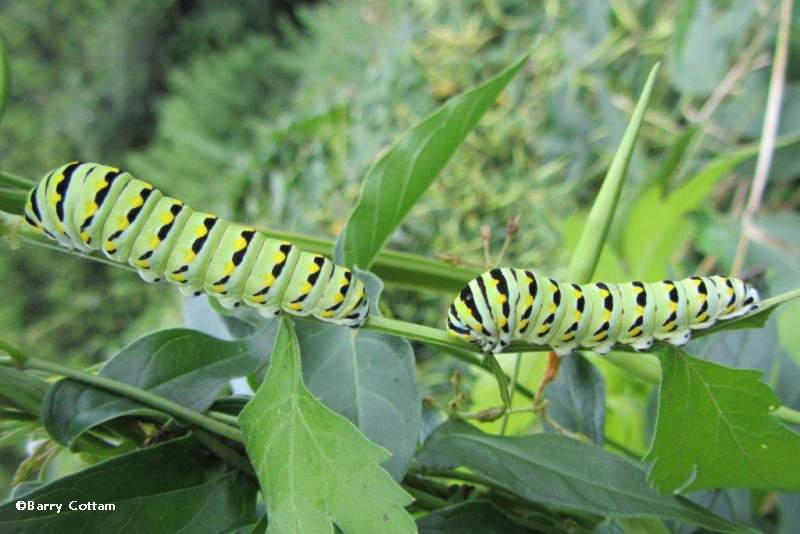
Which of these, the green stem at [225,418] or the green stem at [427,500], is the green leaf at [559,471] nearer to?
the green stem at [427,500]

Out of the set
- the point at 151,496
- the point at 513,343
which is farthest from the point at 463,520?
the point at 151,496

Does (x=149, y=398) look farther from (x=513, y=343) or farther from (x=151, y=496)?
(x=513, y=343)

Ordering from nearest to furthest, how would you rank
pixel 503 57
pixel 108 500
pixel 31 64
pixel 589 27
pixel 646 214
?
1. pixel 108 500
2. pixel 646 214
3. pixel 589 27
4. pixel 503 57
5. pixel 31 64

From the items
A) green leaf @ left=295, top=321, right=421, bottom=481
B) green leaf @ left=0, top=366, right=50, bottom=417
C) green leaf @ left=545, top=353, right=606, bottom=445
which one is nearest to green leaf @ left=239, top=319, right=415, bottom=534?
green leaf @ left=295, top=321, right=421, bottom=481

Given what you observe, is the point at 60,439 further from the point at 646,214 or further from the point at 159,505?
the point at 646,214

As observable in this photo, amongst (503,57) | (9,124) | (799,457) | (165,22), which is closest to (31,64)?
(9,124)

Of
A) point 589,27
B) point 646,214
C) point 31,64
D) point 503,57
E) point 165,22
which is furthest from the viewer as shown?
point 31,64

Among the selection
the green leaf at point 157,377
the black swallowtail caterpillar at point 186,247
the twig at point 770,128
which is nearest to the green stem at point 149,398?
the green leaf at point 157,377
